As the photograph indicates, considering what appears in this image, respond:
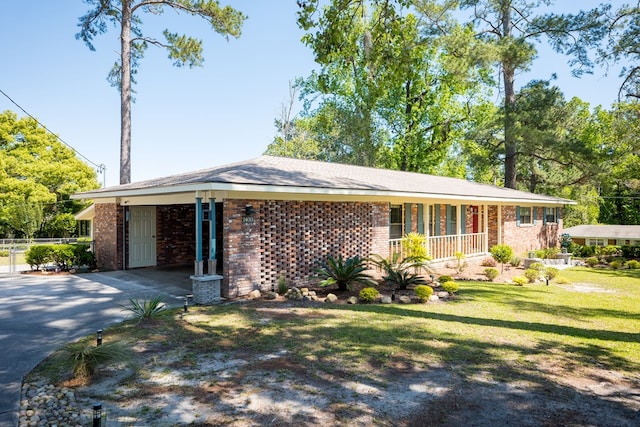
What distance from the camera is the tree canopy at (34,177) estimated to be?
89.7 ft

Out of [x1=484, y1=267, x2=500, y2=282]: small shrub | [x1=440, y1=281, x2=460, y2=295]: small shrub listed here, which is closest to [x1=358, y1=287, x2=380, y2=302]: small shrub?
[x1=440, y1=281, x2=460, y2=295]: small shrub

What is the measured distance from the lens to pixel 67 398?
4512 millimetres

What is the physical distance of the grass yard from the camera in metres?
4.22

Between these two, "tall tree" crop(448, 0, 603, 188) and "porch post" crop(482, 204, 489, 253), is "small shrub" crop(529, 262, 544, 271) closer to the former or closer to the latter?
"porch post" crop(482, 204, 489, 253)

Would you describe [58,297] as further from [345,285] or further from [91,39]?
[91,39]

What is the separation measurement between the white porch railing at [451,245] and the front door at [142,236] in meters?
8.51

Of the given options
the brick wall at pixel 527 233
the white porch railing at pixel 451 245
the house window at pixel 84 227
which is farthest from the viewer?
the house window at pixel 84 227

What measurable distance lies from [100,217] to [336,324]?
1115 cm

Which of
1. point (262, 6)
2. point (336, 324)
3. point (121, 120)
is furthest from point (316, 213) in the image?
point (121, 120)

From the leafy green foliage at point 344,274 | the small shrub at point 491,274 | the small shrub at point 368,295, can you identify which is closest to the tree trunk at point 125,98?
the leafy green foliage at point 344,274

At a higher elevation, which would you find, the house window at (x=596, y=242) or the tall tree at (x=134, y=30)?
the tall tree at (x=134, y=30)

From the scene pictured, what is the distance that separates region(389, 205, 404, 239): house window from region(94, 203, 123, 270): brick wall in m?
9.60

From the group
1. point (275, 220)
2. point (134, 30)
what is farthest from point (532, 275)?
point (134, 30)

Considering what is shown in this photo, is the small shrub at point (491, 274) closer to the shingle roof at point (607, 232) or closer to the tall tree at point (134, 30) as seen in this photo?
the shingle roof at point (607, 232)
